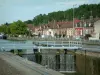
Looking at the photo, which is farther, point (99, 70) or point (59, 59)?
point (59, 59)

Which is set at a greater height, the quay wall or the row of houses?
the row of houses

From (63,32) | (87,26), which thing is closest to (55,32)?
(63,32)

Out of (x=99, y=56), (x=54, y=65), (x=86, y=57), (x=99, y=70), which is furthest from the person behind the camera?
(x=54, y=65)

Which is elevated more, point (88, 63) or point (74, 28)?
point (74, 28)

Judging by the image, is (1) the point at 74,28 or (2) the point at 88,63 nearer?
Answer: (2) the point at 88,63

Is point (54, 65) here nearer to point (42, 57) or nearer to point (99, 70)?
point (42, 57)

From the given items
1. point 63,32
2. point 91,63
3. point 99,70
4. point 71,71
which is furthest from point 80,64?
point 63,32

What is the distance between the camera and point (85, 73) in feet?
110

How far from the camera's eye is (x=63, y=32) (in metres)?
142

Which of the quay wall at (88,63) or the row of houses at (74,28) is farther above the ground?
the row of houses at (74,28)

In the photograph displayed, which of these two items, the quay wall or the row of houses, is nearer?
the quay wall

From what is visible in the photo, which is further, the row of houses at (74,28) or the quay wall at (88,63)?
the row of houses at (74,28)

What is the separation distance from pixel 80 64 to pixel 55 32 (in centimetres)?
11190

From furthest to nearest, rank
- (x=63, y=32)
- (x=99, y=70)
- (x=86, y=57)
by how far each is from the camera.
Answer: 1. (x=63, y=32)
2. (x=86, y=57)
3. (x=99, y=70)
